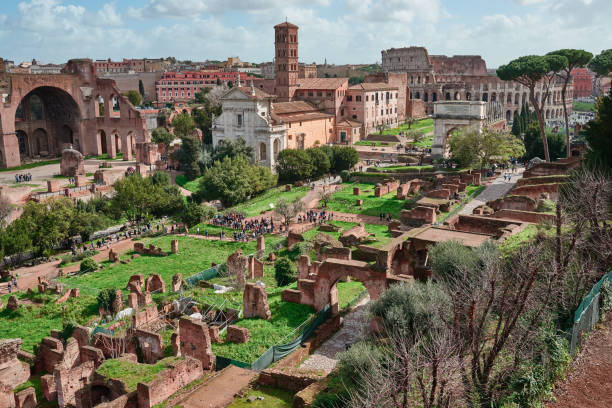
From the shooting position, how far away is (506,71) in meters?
44.3

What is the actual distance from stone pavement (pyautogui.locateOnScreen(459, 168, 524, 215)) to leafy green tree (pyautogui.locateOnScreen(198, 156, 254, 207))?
17.5 metres

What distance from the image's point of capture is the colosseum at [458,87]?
98.6m

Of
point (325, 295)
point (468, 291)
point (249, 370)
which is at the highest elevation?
point (468, 291)

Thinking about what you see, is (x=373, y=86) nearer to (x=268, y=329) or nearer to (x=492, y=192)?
(x=492, y=192)

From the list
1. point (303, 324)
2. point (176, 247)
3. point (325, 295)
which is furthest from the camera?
point (176, 247)

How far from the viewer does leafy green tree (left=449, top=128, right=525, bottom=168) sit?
45.9 m

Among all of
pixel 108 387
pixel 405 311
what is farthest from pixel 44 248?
pixel 405 311

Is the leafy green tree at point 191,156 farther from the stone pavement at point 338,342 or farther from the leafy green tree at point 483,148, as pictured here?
the stone pavement at point 338,342

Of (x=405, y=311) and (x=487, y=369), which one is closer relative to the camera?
(x=487, y=369)

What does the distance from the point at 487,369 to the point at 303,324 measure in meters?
8.31

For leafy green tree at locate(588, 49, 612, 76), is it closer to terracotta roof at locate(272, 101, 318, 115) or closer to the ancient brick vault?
terracotta roof at locate(272, 101, 318, 115)

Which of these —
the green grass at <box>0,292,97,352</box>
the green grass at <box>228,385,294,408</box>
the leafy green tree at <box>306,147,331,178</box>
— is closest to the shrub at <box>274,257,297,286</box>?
the green grass at <box>0,292,97,352</box>

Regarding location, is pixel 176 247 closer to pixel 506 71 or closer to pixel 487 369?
pixel 487 369

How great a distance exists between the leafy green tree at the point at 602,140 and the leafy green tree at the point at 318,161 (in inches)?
1039
